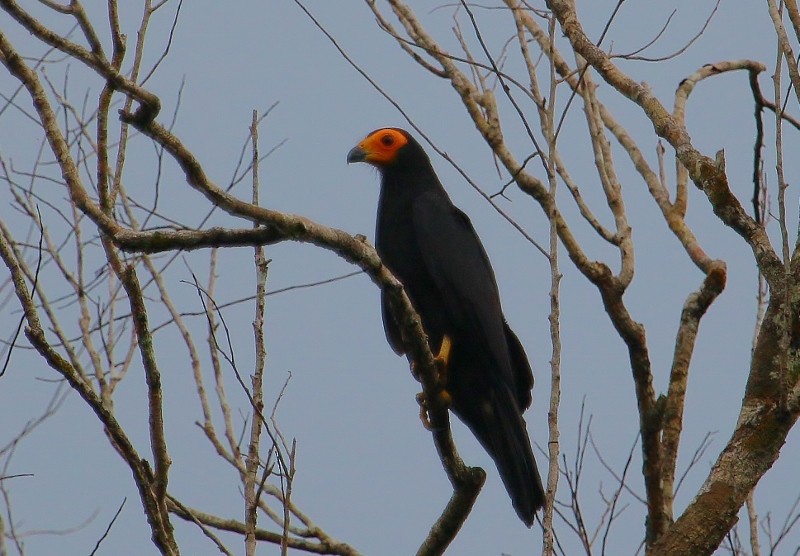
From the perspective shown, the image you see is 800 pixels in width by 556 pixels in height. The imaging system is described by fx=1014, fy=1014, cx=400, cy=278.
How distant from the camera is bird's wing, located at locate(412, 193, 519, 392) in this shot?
17.1ft

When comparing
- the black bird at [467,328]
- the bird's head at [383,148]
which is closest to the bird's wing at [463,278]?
the black bird at [467,328]

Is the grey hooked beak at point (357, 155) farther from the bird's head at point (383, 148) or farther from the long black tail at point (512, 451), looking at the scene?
the long black tail at point (512, 451)

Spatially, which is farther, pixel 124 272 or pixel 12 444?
pixel 12 444

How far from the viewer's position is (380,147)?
6.32m

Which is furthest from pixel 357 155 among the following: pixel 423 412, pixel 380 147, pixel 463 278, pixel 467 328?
pixel 423 412

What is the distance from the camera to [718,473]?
3.14m

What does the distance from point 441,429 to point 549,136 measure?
4.05ft

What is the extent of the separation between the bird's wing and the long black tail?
158 mm

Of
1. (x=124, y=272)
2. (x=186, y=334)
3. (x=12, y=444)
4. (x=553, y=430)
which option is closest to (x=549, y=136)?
(x=553, y=430)

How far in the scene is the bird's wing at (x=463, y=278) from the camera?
5227 millimetres

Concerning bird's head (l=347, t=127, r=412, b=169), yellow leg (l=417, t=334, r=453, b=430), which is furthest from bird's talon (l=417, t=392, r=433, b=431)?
bird's head (l=347, t=127, r=412, b=169)

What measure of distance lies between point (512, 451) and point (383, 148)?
2.22 metres

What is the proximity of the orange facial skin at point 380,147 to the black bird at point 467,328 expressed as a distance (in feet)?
1.70

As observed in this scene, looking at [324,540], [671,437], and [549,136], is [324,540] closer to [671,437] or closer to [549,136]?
[671,437]
